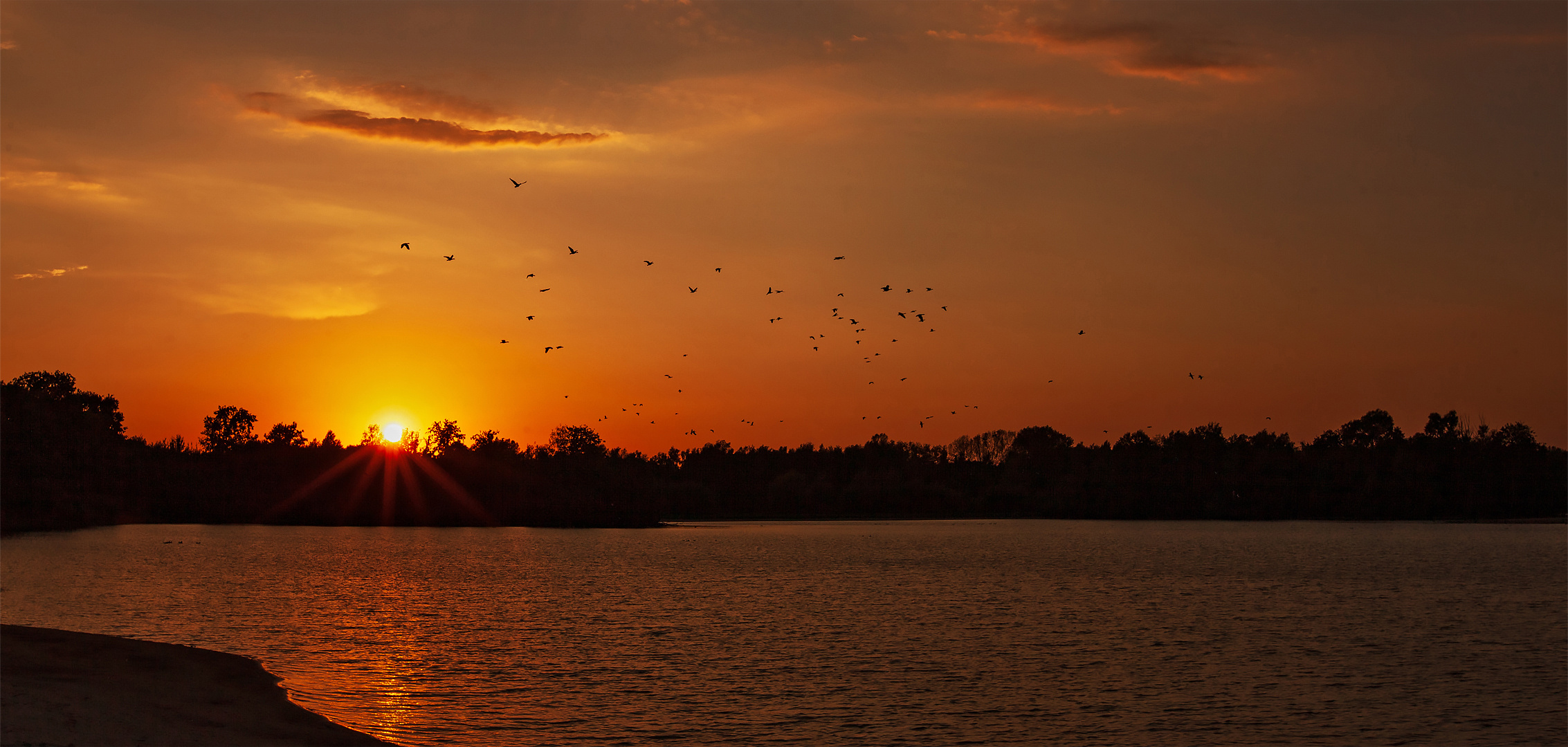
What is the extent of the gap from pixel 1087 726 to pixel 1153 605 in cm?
3831

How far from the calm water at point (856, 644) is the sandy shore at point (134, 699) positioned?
6.21 ft

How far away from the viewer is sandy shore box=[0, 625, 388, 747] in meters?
24.6

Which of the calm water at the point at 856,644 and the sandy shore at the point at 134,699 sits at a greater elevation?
the sandy shore at the point at 134,699

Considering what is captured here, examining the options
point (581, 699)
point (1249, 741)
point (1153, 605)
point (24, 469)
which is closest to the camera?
point (1249, 741)

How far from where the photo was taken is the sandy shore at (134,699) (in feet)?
80.6

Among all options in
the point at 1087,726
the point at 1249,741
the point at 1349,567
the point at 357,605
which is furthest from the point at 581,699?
the point at 1349,567

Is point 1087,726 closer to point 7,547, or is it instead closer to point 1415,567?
point 1415,567

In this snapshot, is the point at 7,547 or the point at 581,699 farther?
the point at 7,547

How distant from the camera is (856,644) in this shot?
49562 mm

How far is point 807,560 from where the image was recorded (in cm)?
11419

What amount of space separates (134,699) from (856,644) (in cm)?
2944

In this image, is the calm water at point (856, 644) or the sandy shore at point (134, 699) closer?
the sandy shore at point (134, 699)

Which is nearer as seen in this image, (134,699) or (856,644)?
(134,699)

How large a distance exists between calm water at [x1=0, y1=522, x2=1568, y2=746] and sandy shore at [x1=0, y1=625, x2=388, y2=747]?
1894mm
